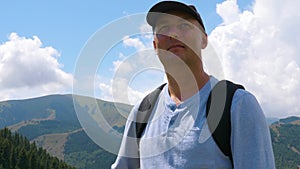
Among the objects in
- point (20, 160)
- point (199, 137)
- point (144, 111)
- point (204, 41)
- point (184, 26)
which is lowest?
point (199, 137)

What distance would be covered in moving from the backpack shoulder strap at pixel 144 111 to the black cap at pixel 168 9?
659 mm

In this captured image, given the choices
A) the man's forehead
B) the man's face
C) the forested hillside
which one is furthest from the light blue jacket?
the forested hillside

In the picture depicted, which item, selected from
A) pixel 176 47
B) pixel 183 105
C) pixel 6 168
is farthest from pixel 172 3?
pixel 6 168

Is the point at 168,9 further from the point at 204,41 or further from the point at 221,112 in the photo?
the point at 221,112

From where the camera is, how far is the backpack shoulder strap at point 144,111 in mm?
3578

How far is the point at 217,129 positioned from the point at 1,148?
87022 millimetres

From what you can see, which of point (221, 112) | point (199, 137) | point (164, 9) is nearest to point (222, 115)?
point (221, 112)

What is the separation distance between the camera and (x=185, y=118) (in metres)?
3.19

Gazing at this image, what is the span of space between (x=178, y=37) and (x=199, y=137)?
0.86 meters

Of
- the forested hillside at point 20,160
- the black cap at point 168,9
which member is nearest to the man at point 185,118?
the black cap at point 168,9

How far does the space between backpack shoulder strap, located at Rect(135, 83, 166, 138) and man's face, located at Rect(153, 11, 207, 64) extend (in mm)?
448

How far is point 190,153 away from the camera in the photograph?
9.83 feet

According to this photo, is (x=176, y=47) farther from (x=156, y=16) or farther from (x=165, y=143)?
(x=165, y=143)

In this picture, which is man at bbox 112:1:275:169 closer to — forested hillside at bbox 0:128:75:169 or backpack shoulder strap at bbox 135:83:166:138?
backpack shoulder strap at bbox 135:83:166:138
